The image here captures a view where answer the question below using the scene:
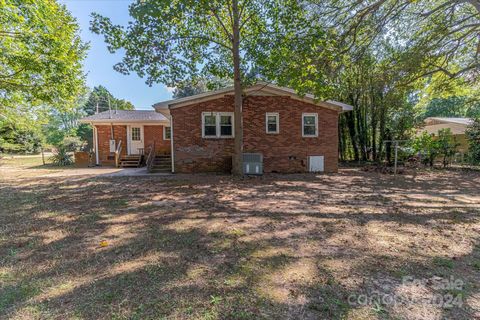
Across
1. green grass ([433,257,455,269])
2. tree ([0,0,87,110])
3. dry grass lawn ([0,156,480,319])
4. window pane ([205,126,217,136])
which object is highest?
tree ([0,0,87,110])

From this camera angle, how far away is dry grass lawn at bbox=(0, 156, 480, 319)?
2.09 meters

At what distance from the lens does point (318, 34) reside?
26.1 feet

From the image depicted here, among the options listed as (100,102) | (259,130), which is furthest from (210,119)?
(100,102)

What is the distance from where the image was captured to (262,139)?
1116 centimetres

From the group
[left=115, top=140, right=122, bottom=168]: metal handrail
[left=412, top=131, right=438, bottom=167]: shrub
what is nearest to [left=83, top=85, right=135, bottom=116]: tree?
[left=115, top=140, right=122, bottom=168]: metal handrail

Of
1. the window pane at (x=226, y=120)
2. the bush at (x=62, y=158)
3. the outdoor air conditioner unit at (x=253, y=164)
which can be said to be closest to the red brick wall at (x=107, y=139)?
the bush at (x=62, y=158)

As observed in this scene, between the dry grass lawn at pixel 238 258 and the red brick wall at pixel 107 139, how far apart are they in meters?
9.71

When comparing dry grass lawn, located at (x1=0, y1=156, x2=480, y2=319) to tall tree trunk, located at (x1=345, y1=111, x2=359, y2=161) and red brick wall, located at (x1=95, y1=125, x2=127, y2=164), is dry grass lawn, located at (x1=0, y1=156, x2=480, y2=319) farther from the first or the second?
tall tree trunk, located at (x1=345, y1=111, x2=359, y2=161)

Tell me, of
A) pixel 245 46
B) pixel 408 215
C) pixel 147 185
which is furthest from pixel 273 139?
pixel 408 215

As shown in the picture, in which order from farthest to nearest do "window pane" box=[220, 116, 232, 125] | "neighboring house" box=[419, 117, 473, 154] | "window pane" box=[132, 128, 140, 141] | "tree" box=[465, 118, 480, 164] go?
"neighboring house" box=[419, 117, 473, 154] < "window pane" box=[132, 128, 140, 141] < "tree" box=[465, 118, 480, 164] < "window pane" box=[220, 116, 232, 125]

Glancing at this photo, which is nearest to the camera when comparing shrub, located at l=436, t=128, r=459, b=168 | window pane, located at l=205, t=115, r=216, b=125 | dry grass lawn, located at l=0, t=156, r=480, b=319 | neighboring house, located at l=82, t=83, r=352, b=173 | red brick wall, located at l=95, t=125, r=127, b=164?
dry grass lawn, located at l=0, t=156, r=480, b=319

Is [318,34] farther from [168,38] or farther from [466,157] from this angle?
[466,157]

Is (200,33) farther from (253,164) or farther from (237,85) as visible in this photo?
(253,164)

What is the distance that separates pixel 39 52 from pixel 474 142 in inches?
821
